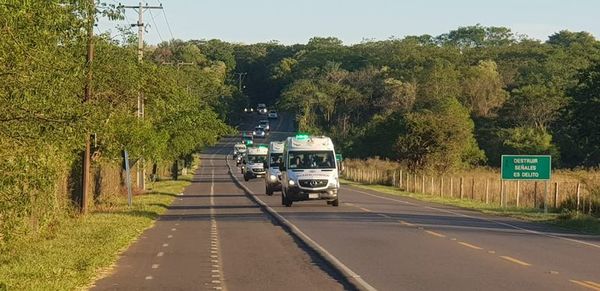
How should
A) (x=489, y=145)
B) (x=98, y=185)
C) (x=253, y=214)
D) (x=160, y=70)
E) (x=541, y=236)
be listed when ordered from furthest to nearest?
(x=489, y=145)
(x=160, y=70)
(x=98, y=185)
(x=253, y=214)
(x=541, y=236)

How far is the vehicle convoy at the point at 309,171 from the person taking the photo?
114 feet

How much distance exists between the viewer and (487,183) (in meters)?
46.7

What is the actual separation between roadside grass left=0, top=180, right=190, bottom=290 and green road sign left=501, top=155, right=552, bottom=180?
1621 cm

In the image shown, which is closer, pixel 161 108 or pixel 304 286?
pixel 304 286

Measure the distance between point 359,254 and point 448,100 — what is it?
81.6m

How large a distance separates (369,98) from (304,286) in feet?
393

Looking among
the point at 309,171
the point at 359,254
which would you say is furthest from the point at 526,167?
the point at 359,254

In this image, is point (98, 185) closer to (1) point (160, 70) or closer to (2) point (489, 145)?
(1) point (160, 70)

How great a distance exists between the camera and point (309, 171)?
116 ft

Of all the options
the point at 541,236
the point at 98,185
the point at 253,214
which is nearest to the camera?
the point at 541,236

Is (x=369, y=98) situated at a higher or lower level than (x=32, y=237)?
higher

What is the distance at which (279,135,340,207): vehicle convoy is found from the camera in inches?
1371

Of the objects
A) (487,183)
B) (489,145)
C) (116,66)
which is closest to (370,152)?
(489,145)

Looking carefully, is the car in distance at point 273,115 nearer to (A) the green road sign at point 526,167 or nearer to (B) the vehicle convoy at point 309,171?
(A) the green road sign at point 526,167
